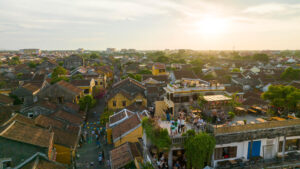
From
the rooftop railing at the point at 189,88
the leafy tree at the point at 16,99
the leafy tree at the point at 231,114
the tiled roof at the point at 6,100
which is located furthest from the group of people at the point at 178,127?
the leafy tree at the point at 16,99

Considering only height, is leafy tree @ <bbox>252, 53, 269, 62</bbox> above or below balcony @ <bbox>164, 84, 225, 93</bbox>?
above

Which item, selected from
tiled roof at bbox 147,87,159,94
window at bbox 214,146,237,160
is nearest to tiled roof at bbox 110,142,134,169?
window at bbox 214,146,237,160

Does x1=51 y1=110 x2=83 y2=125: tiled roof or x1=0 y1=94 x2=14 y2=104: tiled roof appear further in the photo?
x1=0 y1=94 x2=14 y2=104: tiled roof

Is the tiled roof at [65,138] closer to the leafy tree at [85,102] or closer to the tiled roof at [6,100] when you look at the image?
the leafy tree at [85,102]

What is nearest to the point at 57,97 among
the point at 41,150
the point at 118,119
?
the point at 118,119

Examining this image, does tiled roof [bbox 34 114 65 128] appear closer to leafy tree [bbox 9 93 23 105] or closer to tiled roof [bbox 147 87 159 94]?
tiled roof [bbox 147 87 159 94]

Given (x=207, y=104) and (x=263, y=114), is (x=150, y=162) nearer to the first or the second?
(x=207, y=104)
